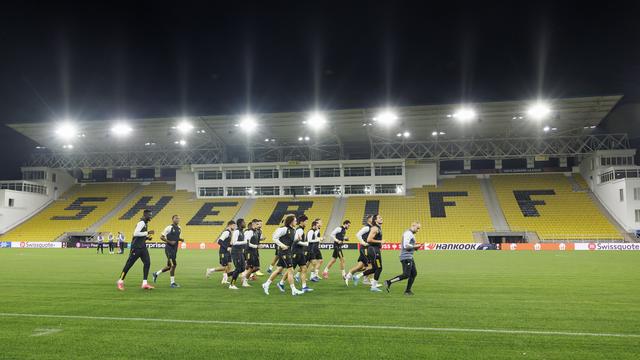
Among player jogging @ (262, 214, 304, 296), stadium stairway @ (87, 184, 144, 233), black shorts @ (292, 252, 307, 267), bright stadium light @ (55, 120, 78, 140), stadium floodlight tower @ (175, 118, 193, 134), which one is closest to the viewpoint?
player jogging @ (262, 214, 304, 296)

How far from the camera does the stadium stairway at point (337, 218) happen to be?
4628cm

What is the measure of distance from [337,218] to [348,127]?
32.3 feet

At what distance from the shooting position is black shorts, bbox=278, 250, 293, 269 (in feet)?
35.4

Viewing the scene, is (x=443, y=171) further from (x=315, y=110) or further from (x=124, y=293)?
(x=124, y=293)

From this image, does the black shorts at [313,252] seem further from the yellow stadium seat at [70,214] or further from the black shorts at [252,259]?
the yellow stadium seat at [70,214]

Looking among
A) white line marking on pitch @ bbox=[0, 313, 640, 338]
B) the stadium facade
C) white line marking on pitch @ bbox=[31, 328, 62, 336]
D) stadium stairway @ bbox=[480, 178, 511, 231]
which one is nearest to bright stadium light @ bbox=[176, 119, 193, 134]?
the stadium facade

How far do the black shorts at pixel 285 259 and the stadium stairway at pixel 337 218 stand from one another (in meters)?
32.4

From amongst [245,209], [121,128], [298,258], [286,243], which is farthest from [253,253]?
[245,209]

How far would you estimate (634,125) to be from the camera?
149ft

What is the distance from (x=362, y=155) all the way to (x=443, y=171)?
1025 cm

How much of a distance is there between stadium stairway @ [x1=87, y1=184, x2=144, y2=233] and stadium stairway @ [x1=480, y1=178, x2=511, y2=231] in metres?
42.7

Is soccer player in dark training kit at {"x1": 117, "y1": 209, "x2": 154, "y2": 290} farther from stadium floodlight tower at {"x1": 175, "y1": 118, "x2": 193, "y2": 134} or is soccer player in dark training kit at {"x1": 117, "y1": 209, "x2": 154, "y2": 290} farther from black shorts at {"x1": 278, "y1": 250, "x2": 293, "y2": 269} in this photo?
stadium floodlight tower at {"x1": 175, "y1": 118, "x2": 193, "y2": 134}

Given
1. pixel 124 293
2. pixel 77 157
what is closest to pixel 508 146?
pixel 124 293

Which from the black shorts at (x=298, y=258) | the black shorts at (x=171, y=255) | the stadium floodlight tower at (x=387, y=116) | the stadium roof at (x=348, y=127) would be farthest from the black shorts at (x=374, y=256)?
the stadium roof at (x=348, y=127)
